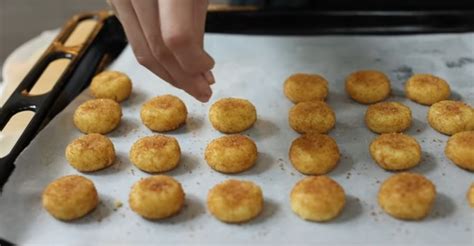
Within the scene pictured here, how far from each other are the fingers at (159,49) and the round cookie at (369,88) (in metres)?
0.60

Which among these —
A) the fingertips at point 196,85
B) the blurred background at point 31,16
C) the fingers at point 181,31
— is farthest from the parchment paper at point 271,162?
the blurred background at point 31,16

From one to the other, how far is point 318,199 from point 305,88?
525mm

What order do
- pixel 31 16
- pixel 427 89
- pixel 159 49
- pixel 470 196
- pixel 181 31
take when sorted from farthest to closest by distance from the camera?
pixel 31 16, pixel 427 89, pixel 470 196, pixel 159 49, pixel 181 31

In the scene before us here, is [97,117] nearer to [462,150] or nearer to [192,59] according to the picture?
[192,59]

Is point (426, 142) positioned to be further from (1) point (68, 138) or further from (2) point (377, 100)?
(1) point (68, 138)

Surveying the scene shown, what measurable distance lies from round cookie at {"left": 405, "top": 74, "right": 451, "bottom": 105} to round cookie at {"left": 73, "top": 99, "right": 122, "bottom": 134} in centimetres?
85

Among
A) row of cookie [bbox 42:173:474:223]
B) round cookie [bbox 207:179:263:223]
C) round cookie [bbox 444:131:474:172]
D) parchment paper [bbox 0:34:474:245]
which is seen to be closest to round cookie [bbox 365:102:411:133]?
parchment paper [bbox 0:34:474:245]

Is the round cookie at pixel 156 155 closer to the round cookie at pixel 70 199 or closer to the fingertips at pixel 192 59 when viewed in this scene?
the round cookie at pixel 70 199

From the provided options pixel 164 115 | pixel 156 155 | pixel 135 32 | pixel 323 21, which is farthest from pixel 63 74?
pixel 323 21

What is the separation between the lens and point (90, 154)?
145 centimetres

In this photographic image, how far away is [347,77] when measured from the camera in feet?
6.06

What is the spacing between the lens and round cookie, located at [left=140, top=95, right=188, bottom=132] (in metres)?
1.61

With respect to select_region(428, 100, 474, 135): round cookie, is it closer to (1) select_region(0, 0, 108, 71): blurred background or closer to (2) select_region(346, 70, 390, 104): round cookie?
(2) select_region(346, 70, 390, 104): round cookie

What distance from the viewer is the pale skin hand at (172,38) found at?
1.12 metres
